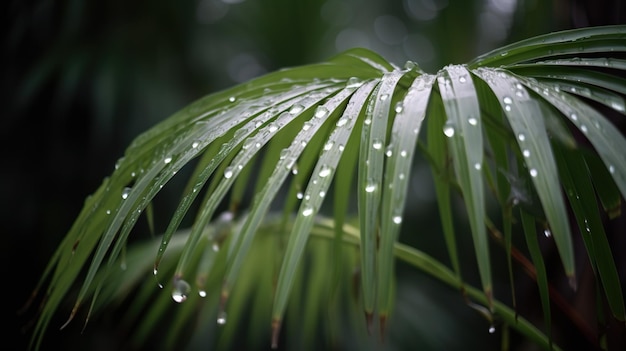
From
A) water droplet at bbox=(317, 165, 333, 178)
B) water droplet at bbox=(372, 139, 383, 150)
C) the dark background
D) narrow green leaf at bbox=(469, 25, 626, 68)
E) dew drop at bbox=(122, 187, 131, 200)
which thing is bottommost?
water droplet at bbox=(317, 165, 333, 178)

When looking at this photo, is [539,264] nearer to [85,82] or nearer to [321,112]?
[321,112]

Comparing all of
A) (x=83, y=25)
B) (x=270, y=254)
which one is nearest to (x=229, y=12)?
(x=83, y=25)

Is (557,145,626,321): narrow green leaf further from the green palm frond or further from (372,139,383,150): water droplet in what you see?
(372,139,383,150): water droplet

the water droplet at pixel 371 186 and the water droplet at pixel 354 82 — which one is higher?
the water droplet at pixel 354 82

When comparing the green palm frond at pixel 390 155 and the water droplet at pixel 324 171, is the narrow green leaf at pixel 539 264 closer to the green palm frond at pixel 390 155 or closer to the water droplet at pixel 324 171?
the green palm frond at pixel 390 155

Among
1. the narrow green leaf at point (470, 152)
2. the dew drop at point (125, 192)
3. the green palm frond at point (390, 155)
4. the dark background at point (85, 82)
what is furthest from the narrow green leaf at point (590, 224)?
the dark background at point (85, 82)

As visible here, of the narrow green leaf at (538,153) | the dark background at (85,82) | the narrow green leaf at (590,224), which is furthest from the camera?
the dark background at (85,82)

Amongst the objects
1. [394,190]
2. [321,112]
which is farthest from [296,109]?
[394,190]

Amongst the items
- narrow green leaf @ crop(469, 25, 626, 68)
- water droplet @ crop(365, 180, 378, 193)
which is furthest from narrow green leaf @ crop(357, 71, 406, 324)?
narrow green leaf @ crop(469, 25, 626, 68)

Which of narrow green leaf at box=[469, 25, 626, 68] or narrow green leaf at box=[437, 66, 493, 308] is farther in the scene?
narrow green leaf at box=[469, 25, 626, 68]
